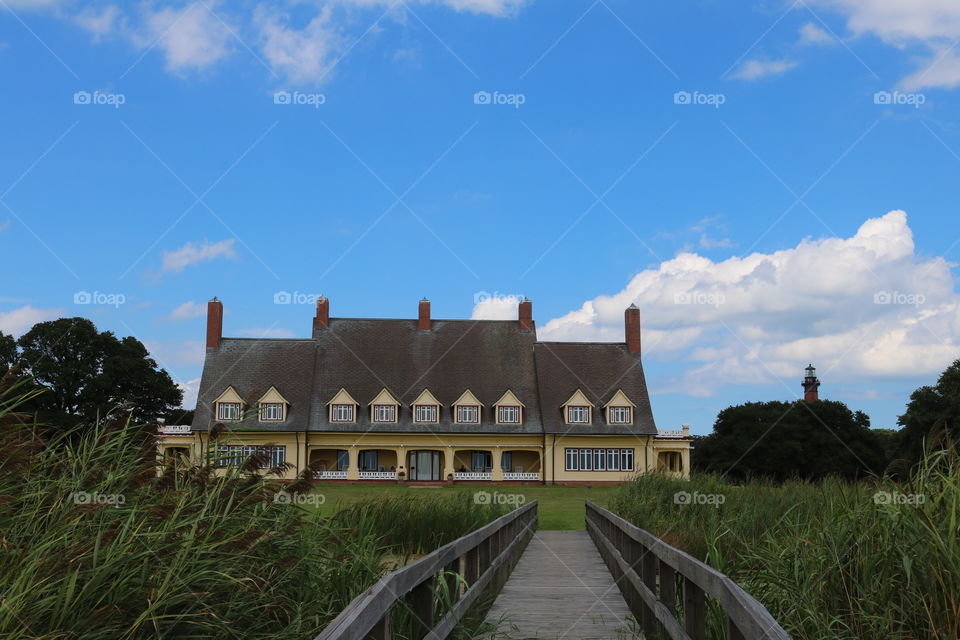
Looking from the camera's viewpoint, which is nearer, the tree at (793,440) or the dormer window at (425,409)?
the dormer window at (425,409)

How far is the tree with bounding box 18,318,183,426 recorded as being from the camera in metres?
56.0

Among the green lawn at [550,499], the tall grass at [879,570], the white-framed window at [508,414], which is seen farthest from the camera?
the white-framed window at [508,414]

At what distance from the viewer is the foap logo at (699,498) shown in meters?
13.9

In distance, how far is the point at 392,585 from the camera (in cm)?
430

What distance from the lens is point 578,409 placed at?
57.6 metres

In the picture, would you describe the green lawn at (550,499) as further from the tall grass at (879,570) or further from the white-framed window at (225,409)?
the tall grass at (879,570)

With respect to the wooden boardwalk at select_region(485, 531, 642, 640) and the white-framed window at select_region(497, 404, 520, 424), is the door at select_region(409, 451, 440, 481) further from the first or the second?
the wooden boardwalk at select_region(485, 531, 642, 640)

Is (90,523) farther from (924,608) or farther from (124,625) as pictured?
(924,608)

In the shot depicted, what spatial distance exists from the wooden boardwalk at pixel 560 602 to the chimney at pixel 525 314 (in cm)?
4643

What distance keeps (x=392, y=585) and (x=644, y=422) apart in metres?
55.4

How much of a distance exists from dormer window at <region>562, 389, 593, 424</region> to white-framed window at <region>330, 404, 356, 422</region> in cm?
1352

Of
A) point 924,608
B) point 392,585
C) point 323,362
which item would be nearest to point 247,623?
point 392,585

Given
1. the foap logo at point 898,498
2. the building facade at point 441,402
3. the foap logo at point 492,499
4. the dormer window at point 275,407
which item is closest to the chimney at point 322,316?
the building facade at point 441,402

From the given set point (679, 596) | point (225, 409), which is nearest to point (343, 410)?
point (225, 409)
